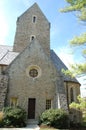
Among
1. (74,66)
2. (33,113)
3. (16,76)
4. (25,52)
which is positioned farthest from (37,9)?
(74,66)

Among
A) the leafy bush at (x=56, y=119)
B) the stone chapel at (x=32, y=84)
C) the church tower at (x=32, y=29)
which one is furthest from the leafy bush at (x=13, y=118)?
the church tower at (x=32, y=29)

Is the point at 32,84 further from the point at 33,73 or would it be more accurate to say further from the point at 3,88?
the point at 3,88

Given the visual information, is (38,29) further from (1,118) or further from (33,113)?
(1,118)

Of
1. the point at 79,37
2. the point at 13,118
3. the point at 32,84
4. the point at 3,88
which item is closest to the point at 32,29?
the point at 32,84

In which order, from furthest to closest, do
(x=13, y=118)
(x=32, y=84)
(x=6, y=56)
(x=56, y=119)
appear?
(x=6, y=56)
(x=32, y=84)
(x=56, y=119)
(x=13, y=118)

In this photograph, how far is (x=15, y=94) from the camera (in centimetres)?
1925

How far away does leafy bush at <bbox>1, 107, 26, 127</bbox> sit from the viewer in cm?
1586

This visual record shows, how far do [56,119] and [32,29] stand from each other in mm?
18475

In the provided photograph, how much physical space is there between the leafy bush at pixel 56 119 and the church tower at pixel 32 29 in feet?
45.1

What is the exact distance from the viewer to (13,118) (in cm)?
1612

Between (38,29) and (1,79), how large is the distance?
1489 cm

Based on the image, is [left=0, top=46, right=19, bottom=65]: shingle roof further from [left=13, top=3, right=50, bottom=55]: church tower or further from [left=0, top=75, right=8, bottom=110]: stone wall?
[left=0, top=75, right=8, bottom=110]: stone wall

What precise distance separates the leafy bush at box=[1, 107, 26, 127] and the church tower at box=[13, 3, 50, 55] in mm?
13976

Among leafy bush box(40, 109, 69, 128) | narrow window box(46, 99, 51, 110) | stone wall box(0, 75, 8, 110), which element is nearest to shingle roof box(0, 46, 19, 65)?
stone wall box(0, 75, 8, 110)
